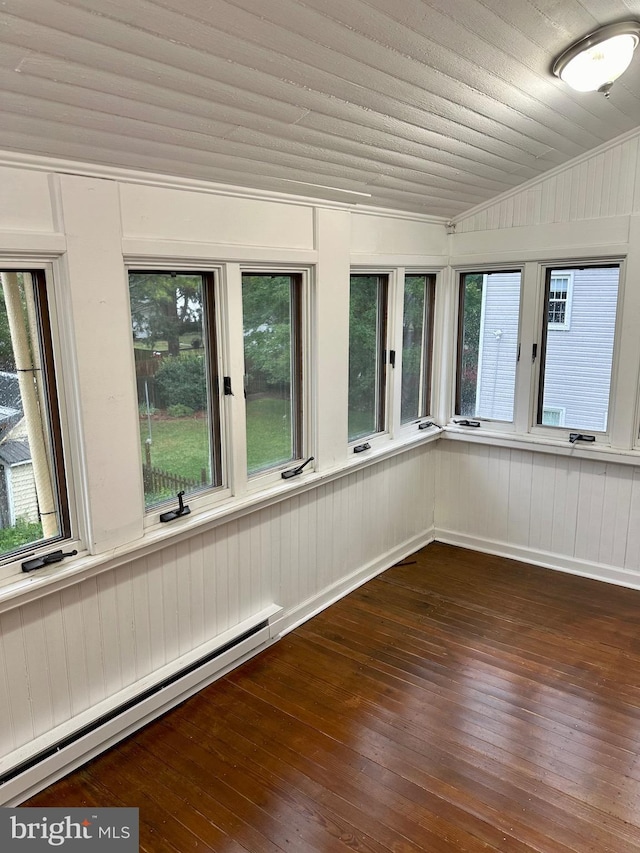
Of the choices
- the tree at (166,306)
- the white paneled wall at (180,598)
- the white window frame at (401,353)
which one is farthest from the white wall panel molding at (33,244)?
the white window frame at (401,353)

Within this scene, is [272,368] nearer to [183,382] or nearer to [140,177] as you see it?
[183,382]

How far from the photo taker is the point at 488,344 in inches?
160

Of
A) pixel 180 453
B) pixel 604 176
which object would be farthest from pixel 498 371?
pixel 180 453

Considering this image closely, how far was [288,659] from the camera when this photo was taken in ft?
9.69

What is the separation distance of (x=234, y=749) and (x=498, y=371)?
112 inches

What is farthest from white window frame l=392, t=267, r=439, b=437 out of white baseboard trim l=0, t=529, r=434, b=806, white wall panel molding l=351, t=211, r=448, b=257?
white baseboard trim l=0, t=529, r=434, b=806

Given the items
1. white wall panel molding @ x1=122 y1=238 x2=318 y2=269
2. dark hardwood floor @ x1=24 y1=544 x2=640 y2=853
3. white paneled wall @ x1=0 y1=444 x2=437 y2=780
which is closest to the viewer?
dark hardwood floor @ x1=24 y1=544 x2=640 y2=853

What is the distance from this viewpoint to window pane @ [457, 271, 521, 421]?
3930 mm

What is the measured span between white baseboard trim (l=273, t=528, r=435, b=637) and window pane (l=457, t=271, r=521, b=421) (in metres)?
1.01

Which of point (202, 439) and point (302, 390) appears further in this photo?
point (302, 390)

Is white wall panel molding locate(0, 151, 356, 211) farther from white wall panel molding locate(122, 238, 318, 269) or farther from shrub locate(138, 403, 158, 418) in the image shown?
shrub locate(138, 403, 158, 418)

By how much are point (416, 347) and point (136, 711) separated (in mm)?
2783

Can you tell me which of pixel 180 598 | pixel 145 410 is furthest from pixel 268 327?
pixel 180 598

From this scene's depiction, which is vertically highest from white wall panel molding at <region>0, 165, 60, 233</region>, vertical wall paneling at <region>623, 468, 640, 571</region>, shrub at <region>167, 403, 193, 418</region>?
white wall panel molding at <region>0, 165, 60, 233</region>
